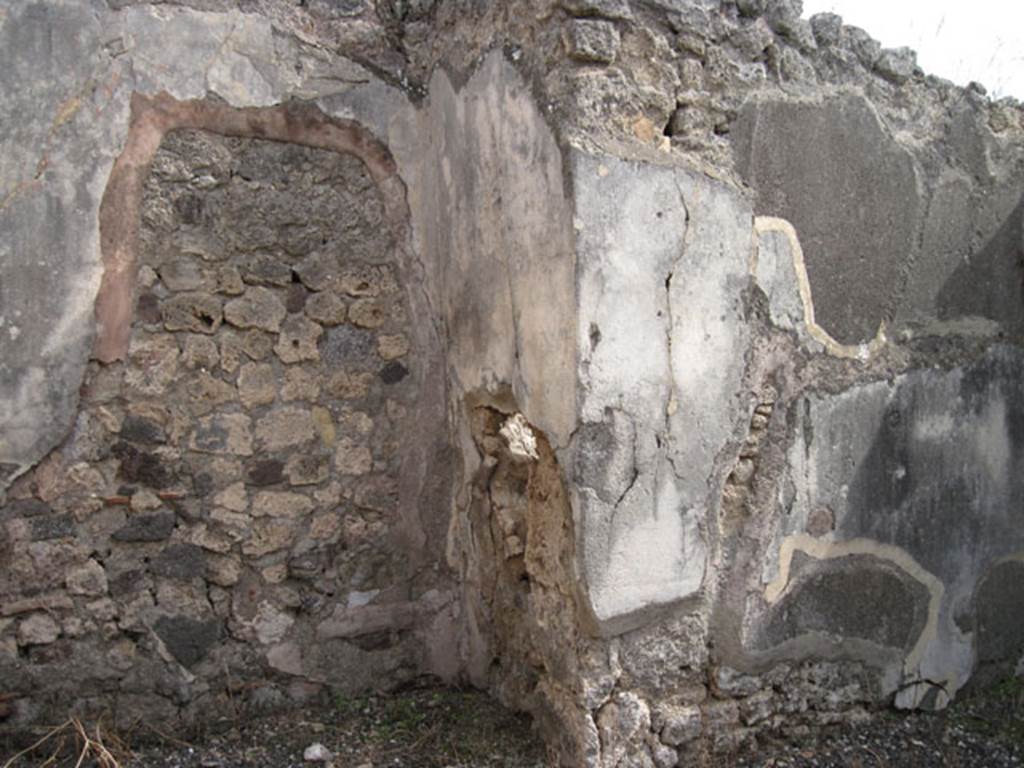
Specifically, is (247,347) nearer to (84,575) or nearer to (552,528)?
(84,575)

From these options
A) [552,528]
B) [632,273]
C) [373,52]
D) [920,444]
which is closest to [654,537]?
[552,528]

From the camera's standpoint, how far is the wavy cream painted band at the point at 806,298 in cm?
257

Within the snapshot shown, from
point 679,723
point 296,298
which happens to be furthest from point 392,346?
point 679,723

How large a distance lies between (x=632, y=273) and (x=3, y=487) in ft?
5.42

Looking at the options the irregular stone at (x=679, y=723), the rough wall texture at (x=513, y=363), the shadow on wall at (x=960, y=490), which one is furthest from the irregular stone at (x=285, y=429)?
the shadow on wall at (x=960, y=490)

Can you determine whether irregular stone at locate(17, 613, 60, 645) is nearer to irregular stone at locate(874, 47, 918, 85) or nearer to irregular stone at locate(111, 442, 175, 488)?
irregular stone at locate(111, 442, 175, 488)

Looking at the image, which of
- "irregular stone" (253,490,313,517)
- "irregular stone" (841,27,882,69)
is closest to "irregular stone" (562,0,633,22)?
"irregular stone" (841,27,882,69)

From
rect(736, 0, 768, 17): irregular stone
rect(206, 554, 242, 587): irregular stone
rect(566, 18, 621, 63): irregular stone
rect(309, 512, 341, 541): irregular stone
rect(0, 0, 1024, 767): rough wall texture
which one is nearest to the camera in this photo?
rect(566, 18, 621, 63): irregular stone

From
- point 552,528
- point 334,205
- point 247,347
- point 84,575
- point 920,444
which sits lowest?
point 84,575

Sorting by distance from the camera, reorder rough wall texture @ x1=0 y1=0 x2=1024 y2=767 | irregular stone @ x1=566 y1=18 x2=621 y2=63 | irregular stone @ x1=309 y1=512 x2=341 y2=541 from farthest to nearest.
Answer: irregular stone @ x1=309 y1=512 x2=341 y2=541, rough wall texture @ x1=0 y1=0 x2=1024 y2=767, irregular stone @ x1=566 y1=18 x2=621 y2=63

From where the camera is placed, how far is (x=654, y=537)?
2.45 metres

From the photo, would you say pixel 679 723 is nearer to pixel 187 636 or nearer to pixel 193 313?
pixel 187 636

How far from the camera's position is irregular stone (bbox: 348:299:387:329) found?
2.90 metres

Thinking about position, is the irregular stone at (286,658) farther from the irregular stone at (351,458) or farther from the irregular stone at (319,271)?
the irregular stone at (319,271)
